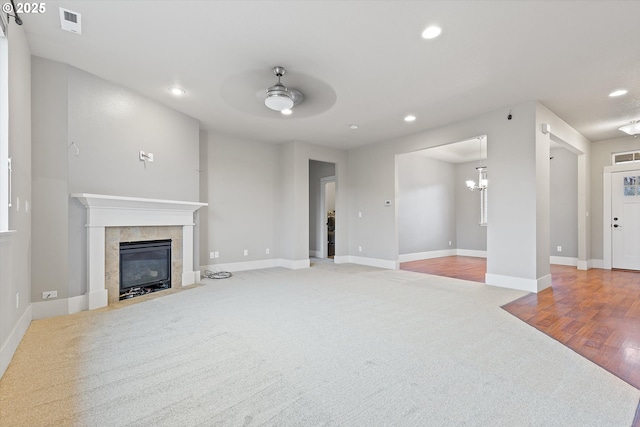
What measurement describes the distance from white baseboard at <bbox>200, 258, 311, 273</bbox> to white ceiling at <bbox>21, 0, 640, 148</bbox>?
292 centimetres

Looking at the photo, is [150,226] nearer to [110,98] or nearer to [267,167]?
[110,98]

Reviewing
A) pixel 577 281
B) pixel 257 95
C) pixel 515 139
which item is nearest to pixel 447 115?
pixel 515 139

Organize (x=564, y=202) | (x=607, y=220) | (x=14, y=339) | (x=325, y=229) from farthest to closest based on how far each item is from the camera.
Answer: (x=325, y=229) → (x=564, y=202) → (x=607, y=220) → (x=14, y=339)

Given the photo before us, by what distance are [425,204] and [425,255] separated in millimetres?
1435

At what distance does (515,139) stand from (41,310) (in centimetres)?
651

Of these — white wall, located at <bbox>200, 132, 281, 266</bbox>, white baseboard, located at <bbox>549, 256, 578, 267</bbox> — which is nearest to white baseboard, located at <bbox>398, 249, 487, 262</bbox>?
white baseboard, located at <bbox>549, 256, 578, 267</bbox>

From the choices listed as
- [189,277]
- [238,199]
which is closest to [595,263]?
[238,199]

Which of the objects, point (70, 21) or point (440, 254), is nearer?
point (70, 21)

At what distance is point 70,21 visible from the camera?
2689 mm

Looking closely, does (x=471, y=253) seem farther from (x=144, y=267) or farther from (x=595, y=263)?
(x=144, y=267)

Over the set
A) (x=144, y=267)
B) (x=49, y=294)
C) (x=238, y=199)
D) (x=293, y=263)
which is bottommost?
(x=293, y=263)

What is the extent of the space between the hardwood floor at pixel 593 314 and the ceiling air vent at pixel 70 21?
484cm

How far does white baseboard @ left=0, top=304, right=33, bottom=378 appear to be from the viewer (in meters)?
2.14

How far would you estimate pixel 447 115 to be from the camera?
5.07 meters
